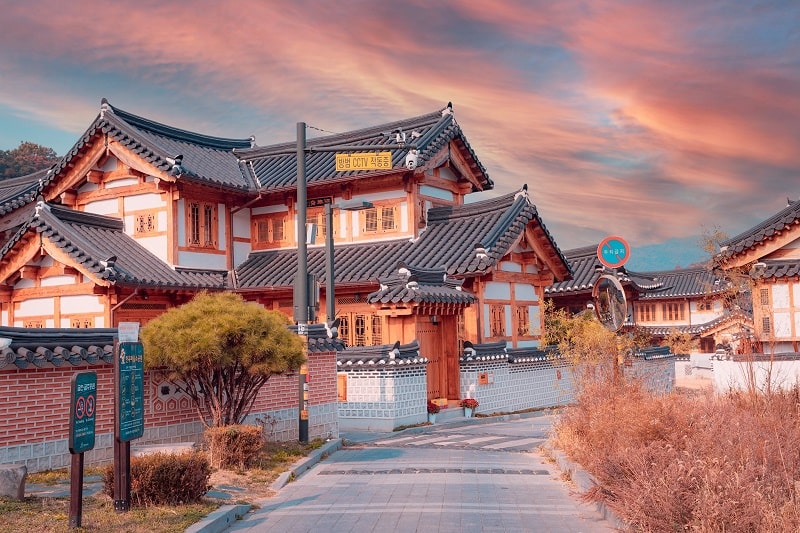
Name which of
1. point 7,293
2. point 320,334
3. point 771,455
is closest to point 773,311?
point 320,334

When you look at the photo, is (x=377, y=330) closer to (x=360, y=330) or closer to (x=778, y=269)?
(x=360, y=330)

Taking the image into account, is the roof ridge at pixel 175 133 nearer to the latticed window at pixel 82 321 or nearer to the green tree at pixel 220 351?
the latticed window at pixel 82 321

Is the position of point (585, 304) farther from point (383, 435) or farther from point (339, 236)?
point (383, 435)

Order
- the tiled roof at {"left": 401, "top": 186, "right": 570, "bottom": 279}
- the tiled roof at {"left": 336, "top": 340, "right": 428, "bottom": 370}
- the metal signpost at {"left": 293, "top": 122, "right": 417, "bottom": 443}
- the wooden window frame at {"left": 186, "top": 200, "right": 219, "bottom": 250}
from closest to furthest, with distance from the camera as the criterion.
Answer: the metal signpost at {"left": 293, "top": 122, "right": 417, "bottom": 443}, the tiled roof at {"left": 336, "top": 340, "right": 428, "bottom": 370}, the tiled roof at {"left": 401, "top": 186, "right": 570, "bottom": 279}, the wooden window frame at {"left": 186, "top": 200, "right": 219, "bottom": 250}

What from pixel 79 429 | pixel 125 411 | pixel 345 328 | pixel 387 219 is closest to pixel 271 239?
pixel 387 219

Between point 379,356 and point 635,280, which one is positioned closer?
point 379,356

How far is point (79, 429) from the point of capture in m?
8.41

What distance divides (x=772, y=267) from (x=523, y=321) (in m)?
9.23

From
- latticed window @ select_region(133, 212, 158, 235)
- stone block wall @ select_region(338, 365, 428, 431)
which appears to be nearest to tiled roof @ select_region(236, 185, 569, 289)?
latticed window @ select_region(133, 212, 158, 235)

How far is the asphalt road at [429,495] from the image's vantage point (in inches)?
363

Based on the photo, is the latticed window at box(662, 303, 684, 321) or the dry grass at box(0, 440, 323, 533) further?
the latticed window at box(662, 303, 684, 321)

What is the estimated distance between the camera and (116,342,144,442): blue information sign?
30.1 ft

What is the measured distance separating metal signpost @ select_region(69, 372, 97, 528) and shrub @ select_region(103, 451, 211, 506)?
100 centimetres

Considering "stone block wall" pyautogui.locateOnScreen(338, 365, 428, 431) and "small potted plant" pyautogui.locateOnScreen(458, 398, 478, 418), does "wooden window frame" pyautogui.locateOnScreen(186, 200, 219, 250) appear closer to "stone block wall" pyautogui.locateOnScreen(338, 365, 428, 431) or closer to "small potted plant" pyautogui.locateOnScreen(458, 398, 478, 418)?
"stone block wall" pyautogui.locateOnScreen(338, 365, 428, 431)
